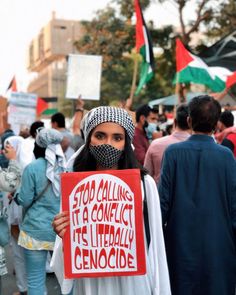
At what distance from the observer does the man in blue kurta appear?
334cm

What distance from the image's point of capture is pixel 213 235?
3326 millimetres

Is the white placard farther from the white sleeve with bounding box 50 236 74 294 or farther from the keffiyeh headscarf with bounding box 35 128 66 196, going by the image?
the white sleeve with bounding box 50 236 74 294

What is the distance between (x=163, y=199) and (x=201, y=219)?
0.90ft

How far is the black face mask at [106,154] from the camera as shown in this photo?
97.6 inches

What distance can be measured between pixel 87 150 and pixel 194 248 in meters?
1.19

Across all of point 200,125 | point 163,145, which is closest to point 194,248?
point 200,125

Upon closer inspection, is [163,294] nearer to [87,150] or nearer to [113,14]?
[87,150]

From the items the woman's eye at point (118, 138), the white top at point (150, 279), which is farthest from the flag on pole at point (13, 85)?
the white top at point (150, 279)

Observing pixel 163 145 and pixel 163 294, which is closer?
pixel 163 294

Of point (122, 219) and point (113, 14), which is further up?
point (113, 14)

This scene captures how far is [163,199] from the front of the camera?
340cm

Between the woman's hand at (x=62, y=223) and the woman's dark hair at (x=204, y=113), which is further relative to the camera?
the woman's dark hair at (x=204, y=113)

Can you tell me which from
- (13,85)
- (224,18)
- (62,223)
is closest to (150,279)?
(62,223)

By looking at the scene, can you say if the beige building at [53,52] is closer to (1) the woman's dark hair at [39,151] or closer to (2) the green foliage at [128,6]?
(2) the green foliage at [128,6]
